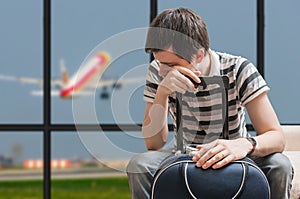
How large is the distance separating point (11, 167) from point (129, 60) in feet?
29.7

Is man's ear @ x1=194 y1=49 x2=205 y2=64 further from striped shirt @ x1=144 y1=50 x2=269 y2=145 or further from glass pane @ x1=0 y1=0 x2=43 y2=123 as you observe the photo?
glass pane @ x1=0 y1=0 x2=43 y2=123

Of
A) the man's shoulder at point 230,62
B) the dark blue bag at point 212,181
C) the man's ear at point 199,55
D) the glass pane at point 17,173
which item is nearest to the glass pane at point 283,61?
the man's shoulder at point 230,62

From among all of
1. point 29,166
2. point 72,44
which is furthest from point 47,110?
point 29,166

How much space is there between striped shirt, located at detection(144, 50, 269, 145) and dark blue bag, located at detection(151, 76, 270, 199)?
13.6 inches

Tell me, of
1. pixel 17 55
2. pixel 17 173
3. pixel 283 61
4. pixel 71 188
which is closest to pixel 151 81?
pixel 283 61

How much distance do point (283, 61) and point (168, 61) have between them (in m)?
1.97

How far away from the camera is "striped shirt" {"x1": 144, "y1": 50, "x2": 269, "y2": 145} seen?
7.03 feet

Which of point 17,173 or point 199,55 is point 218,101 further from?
point 17,173

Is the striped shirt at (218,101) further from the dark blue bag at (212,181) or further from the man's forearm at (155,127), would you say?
the dark blue bag at (212,181)

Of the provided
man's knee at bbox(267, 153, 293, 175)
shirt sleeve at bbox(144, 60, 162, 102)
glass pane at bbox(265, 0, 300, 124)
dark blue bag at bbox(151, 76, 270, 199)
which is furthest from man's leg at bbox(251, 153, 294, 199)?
glass pane at bbox(265, 0, 300, 124)

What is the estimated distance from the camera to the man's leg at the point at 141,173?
201 centimetres

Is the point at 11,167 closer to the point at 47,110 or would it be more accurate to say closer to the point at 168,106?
the point at 47,110

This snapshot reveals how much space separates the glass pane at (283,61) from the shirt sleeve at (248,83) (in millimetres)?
1596

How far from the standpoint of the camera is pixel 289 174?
1950 mm
